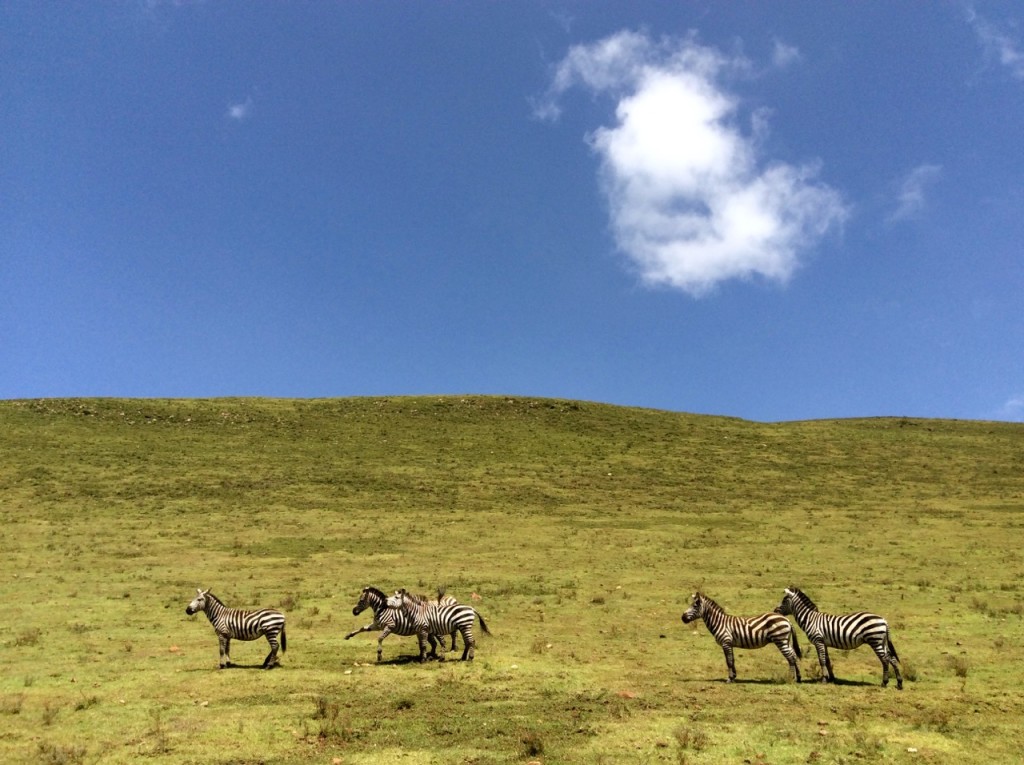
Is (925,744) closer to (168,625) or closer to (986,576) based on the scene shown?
(168,625)

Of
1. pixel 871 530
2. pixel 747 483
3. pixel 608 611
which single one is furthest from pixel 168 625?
pixel 747 483

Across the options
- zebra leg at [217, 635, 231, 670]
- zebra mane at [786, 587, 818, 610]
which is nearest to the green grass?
zebra leg at [217, 635, 231, 670]

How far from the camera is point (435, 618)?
19.9 m

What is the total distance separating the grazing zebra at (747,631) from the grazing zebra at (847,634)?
1.86 feet

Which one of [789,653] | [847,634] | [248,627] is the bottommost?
[789,653]

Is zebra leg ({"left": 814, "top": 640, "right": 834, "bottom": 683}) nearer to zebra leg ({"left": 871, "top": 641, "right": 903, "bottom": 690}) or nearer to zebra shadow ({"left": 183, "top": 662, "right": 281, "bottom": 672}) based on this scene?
zebra leg ({"left": 871, "top": 641, "right": 903, "bottom": 690})

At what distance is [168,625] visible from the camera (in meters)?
25.5

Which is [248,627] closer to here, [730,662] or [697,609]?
[697,609]

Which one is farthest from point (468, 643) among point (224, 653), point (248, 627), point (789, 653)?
point (789, 653)

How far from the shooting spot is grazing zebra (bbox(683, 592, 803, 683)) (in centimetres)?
1692

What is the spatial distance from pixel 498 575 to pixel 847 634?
781 inches

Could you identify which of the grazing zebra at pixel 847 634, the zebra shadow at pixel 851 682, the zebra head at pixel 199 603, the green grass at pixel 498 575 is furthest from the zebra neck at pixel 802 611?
the zebra head at pixel 199 603

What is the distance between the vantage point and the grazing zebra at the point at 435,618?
19.7 metres

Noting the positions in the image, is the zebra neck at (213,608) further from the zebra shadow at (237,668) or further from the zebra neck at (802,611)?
the zebra neck at (802,611)
